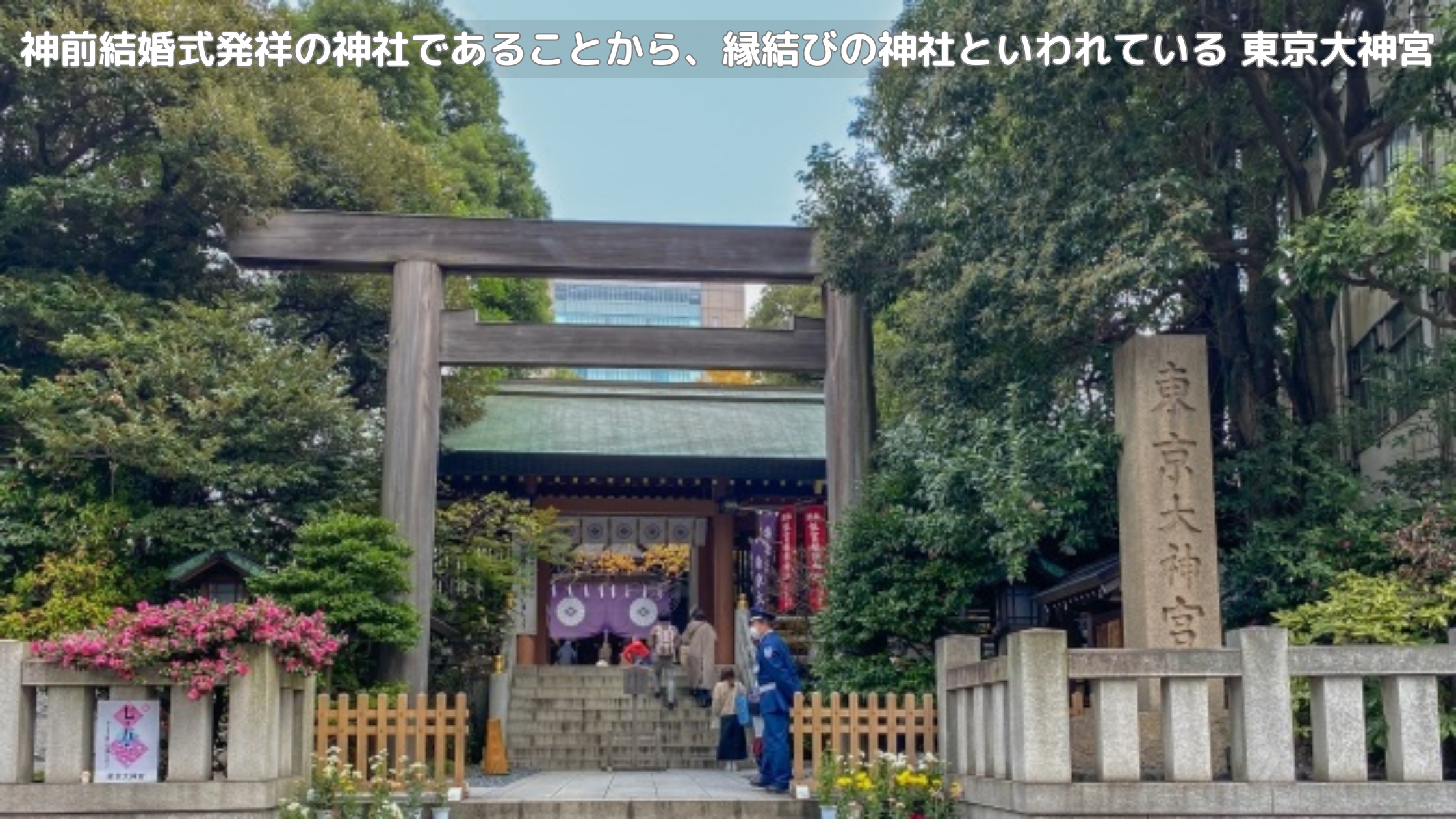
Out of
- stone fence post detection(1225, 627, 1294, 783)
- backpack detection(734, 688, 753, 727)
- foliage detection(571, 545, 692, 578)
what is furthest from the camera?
foliage detection(571, 545, 692, 578)

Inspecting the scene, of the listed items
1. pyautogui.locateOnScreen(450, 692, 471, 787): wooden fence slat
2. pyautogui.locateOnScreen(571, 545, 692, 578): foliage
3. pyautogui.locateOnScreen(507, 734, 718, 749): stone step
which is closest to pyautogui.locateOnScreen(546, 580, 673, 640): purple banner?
pyautogui.locateOnScreen(571, 545, 692, 578): foliage

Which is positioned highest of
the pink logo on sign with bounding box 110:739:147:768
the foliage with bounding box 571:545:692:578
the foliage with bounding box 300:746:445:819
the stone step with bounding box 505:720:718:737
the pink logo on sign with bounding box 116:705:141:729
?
the foliage with bounding box 571:545:692:578

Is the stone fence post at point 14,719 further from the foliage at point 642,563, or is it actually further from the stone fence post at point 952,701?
the foliage at point 642,563

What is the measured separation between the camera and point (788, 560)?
22141mm

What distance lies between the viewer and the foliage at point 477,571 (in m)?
18.7

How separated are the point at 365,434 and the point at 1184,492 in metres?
10.0

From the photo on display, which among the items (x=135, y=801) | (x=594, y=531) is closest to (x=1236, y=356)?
(x=135, y=801)

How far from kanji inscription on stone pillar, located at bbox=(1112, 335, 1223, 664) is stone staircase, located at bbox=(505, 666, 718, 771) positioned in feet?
24.7

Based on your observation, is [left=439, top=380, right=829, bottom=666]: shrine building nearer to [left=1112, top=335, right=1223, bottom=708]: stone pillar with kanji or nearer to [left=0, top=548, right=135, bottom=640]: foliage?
[left=0, top=548, right=135, bottom=640]: foliage

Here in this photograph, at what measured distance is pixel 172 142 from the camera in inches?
632

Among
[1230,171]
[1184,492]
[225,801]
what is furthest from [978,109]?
[225,801]

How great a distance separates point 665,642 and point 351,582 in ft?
18.4

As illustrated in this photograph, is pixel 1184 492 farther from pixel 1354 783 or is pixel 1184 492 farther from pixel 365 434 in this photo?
pixel 365 434

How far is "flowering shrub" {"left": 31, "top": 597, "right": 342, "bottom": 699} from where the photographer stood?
9.12 meters
